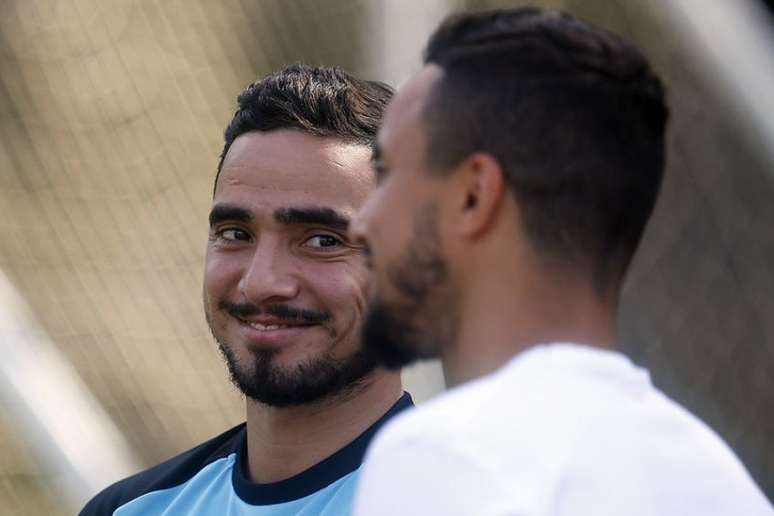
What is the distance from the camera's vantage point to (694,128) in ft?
15.7

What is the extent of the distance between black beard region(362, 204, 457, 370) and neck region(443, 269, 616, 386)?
36 millimetres

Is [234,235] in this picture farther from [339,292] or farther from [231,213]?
[339,292]

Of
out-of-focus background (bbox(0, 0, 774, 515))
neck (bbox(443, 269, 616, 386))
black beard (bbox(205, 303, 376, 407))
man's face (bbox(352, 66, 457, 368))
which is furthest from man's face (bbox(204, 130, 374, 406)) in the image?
out-of-focus background (bbox(0, 0, 774, 515))

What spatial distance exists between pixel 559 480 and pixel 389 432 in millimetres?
176

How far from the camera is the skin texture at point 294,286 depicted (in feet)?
8.27

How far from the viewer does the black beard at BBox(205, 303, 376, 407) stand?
2.50m

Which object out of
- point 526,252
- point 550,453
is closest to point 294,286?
point 526,252

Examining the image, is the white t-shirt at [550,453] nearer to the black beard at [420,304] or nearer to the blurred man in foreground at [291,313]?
the black beard at [420,304]

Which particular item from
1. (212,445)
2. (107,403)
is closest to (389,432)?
(212,445)

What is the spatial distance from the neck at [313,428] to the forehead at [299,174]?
0.32 metres

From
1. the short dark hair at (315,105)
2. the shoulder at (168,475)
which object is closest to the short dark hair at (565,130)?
the short dark hair at (315,105)

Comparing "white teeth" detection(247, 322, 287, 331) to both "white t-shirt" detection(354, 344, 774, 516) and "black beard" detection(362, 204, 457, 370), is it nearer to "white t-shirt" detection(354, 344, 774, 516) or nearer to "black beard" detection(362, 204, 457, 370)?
"black beard" detection(362, 204, 457, 370)

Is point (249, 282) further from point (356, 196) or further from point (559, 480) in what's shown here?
point (559, 480)

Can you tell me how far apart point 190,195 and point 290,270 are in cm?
233
